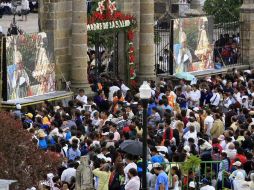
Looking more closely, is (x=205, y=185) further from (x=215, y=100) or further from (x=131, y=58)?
(x=131, y=58)

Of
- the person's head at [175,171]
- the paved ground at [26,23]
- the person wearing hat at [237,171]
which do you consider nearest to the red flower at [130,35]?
the paved ground at [26,23]

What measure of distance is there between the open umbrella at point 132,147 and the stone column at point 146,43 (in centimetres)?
1317

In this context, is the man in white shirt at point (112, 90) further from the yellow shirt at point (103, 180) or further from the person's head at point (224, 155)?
the yellow shirt at point (103, 180)

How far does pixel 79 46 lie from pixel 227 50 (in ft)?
30.8

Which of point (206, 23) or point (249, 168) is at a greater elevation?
point (206, 23)

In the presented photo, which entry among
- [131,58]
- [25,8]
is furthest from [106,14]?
[25,8]

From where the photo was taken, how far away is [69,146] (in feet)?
86.0

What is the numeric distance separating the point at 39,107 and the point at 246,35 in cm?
1338

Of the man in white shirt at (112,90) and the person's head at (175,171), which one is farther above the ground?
the man in white shirt at (112,90)

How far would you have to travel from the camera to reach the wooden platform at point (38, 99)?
32281 mm

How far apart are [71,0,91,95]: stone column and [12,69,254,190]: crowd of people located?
0.70 metres

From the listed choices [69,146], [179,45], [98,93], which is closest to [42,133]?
[69,146]

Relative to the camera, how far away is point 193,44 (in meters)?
40.2

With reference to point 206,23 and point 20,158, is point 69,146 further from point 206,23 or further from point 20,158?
point 206,23
